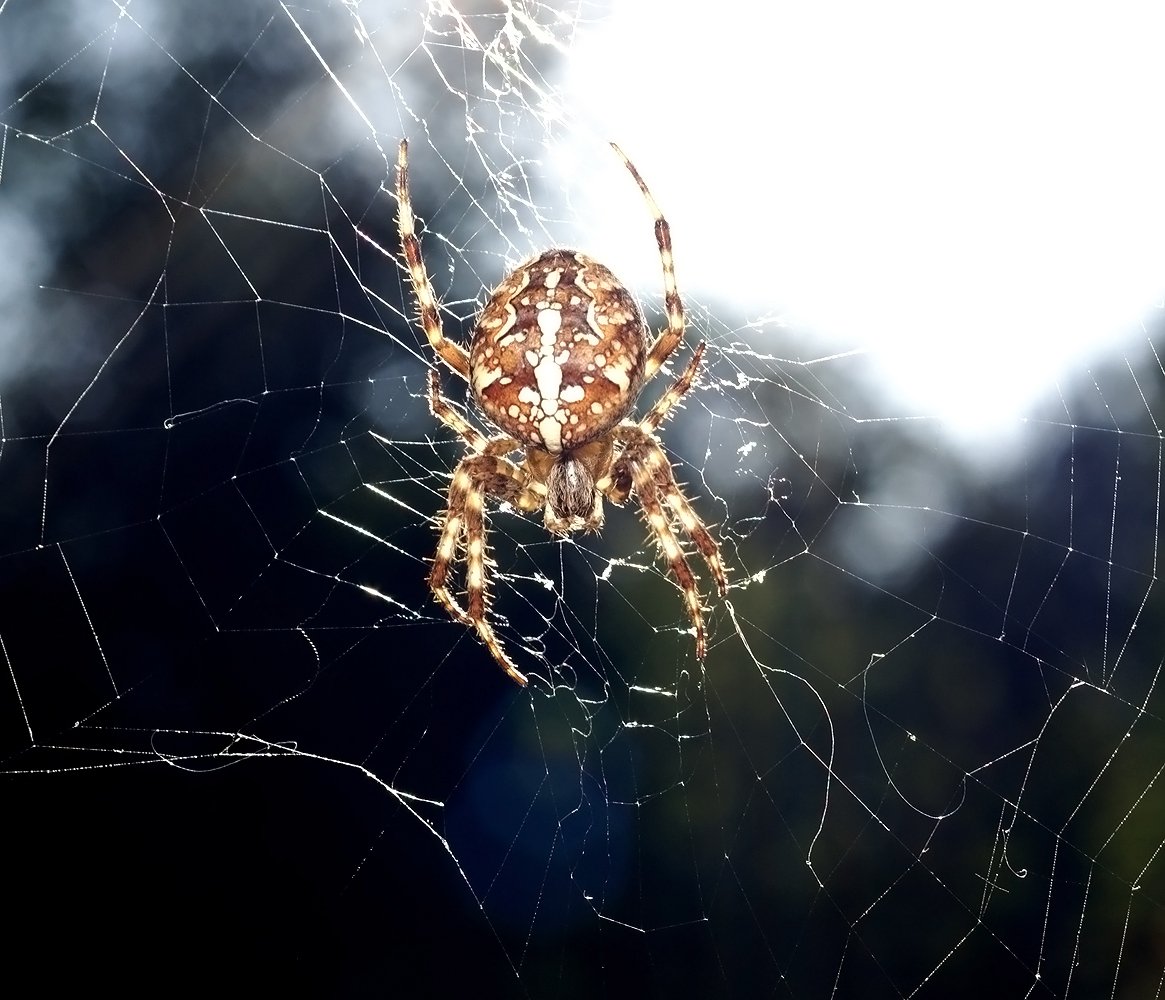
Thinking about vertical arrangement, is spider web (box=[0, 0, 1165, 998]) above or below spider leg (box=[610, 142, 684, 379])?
below

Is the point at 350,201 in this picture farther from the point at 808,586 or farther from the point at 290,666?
the point at 808,586

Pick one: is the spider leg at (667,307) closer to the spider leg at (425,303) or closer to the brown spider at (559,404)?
the brown spider at (559,404)

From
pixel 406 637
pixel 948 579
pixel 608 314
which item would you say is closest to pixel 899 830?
pixel 948 579

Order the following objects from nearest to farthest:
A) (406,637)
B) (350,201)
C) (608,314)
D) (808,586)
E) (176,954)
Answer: (608,314)
(176,954)
(350,201)
(406,637)
(808,586)

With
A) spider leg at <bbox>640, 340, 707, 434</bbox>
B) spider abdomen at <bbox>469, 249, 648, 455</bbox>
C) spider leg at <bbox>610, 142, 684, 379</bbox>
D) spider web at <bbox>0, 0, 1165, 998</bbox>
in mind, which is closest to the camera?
spider abdomen at <bbox>469, 249, 648, 455</bbox>

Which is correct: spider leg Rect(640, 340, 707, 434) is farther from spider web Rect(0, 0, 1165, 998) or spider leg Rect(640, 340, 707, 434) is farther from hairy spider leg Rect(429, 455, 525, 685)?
spider web Rect(0, 0, 1165, 998)

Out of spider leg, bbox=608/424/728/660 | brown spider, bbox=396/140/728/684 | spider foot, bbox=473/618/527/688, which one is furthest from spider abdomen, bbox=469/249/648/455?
spider foot, bbox=473/618/527/688

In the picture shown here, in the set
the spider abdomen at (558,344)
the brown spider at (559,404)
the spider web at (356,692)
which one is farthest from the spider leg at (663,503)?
the spider web at (356,692)
